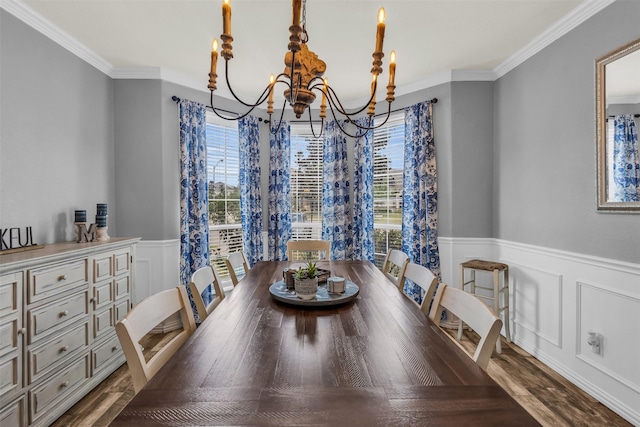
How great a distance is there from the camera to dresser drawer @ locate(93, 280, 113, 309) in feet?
7.23

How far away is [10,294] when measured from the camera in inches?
63.2

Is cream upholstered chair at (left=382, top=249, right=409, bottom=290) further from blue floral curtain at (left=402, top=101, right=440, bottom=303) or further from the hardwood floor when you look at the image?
the hardwood floor

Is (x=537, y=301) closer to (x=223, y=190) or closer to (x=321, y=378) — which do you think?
(x=321, y=378)

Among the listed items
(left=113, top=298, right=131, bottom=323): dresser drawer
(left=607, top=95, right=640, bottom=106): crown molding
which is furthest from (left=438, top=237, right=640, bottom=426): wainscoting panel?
(left=113, top=298, right=131, bottom=323): dresser drawer

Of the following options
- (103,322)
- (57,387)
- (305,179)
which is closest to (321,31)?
(305,179)

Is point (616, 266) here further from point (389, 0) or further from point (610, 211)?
point (389, 0)

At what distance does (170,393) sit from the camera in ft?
2.68

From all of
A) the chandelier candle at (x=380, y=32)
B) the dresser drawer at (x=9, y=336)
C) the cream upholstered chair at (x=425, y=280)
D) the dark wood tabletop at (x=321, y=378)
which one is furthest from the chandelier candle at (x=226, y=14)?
the dresser drawer at (x=9, y=336)

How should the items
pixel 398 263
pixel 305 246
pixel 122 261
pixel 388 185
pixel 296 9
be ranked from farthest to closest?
1. pixel 388 185
2. pixel 305 246
3. pixel 122 261
4. pixel 398 263
5. pixel 296 9

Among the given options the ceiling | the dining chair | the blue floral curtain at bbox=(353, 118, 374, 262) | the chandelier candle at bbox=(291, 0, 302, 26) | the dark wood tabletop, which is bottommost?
the dark wood tabletop

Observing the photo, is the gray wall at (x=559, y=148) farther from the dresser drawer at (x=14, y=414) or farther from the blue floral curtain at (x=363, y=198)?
the dresser drawer at (x=14, y=414)

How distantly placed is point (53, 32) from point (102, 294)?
2080 mm

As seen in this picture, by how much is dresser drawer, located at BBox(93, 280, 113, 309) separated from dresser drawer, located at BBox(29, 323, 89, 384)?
0.53 feet

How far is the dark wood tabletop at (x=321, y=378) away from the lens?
0.73 m
